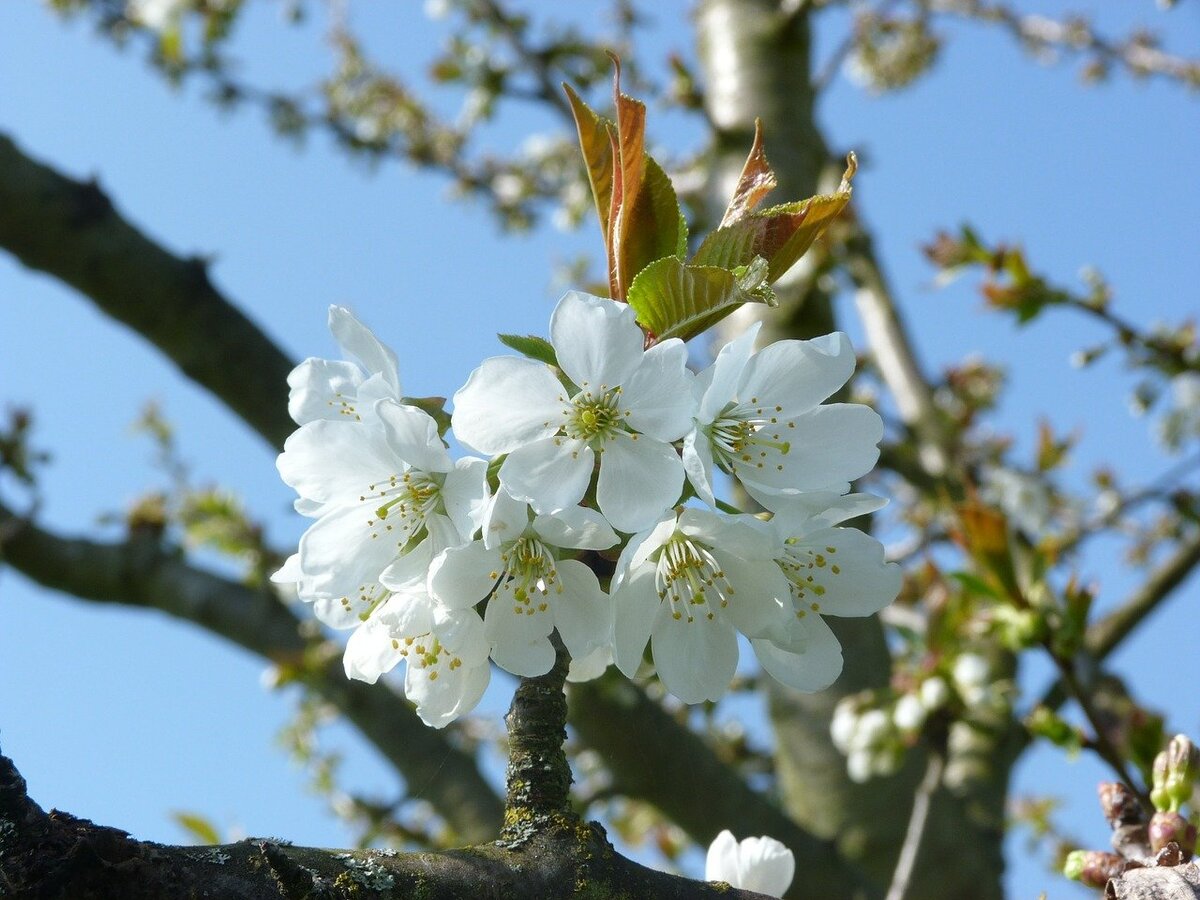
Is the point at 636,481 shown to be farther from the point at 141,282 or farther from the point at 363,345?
the point at 141,282

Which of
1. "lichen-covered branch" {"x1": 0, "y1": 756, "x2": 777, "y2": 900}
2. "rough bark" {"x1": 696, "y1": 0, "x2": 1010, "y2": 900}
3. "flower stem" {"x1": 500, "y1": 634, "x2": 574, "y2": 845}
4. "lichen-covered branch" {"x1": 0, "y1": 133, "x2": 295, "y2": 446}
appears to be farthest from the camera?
"rough bark" {"x1": 696, "y1": 0, "x2": 1010, "y2": 900}

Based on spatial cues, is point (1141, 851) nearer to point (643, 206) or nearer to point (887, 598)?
point (887, 598)

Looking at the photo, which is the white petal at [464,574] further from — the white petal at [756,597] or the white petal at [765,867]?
the white petal at [765,867]

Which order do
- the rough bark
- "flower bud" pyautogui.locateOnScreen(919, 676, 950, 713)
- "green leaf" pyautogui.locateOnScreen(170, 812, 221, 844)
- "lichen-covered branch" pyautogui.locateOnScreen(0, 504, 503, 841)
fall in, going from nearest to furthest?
"green leaf" pyautogui.locateOnScreen(170, 812, 221, 844), "flower bud" pyautogui.locateOnScreen(919, 676, 950, 713), the rough bark, "lichen-covered branch" pyautogui.locateOnScreen(0, 504, 503, 841)

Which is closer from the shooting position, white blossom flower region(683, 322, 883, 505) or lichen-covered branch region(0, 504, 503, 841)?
white blossom flower region(683, 322, 883, 505)

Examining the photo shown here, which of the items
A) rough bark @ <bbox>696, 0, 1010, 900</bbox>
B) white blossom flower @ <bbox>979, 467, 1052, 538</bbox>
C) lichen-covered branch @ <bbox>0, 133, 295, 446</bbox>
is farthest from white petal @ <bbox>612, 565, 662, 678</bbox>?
white blossom flower @ <bbox>979, 467, 1052, 538</bbox>

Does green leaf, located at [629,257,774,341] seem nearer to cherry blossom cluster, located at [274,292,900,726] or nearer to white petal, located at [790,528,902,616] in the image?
cherry blossom cluster, located at [274,292,900,726]
